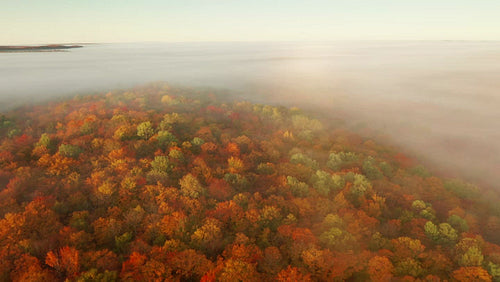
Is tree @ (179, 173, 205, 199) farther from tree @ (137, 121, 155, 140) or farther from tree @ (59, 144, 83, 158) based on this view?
tree @ (137, 121, 155, 140)

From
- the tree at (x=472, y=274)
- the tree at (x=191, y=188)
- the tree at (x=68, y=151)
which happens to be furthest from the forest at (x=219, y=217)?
the tree at (x=68, y=151)

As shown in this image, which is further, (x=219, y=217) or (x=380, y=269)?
(x=219, y=217)

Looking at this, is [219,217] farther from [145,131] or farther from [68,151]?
[145,131]

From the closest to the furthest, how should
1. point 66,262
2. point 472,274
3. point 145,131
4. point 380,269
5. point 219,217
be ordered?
1. point 66,262
2. point 380,269
3. point 472,274
4. point 219,217
5. point 145,131

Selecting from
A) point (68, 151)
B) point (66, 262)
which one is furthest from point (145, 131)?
point (66, 262)

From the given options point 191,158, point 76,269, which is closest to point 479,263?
point 76,269

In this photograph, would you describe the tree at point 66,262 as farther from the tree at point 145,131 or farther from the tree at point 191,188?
the tree at point 145,131

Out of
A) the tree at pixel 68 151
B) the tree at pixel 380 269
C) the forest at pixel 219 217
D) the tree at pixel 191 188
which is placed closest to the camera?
the forest at pixel 219 217

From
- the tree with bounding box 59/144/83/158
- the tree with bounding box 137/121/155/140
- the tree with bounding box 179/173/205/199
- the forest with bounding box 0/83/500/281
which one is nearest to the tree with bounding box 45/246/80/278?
the forest with bounding box 0/83/500/281
